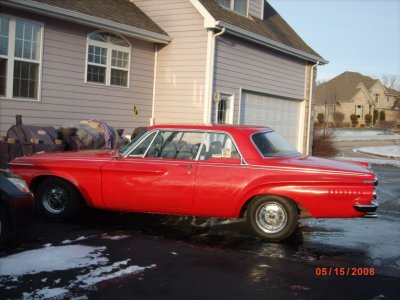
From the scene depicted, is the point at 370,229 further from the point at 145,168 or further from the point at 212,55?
the point at 212,55

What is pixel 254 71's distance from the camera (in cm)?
1616

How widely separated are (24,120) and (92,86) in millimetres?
2186

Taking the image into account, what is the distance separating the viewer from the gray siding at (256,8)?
1691 centimetres

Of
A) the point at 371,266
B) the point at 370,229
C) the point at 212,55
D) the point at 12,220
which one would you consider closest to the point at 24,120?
the point at 212,55

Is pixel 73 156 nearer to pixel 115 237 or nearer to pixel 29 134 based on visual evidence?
pixel 115 237

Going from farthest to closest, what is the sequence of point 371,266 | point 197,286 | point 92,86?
point 92,86 → point 371,266 → point 197,286

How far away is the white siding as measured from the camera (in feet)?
46.3

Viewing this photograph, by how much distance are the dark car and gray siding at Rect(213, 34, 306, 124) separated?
29.3 feet

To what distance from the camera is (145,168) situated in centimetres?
703

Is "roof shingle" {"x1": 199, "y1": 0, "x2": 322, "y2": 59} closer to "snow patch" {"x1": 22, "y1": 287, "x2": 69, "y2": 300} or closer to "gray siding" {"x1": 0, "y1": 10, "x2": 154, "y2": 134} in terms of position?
"gray siding" {"x1": 0, "y1": 10, "x2": 154, "y2": 134}

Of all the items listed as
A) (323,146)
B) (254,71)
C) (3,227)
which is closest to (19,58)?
(3,227)

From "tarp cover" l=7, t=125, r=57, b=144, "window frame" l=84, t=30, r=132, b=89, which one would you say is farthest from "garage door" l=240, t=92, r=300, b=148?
"tarp cover" l=7, t=125, r=57, b=144

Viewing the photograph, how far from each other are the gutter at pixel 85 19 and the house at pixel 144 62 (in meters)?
0.02

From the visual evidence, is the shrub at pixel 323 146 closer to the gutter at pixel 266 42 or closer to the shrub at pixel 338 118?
the gutter at pixel 266 42
